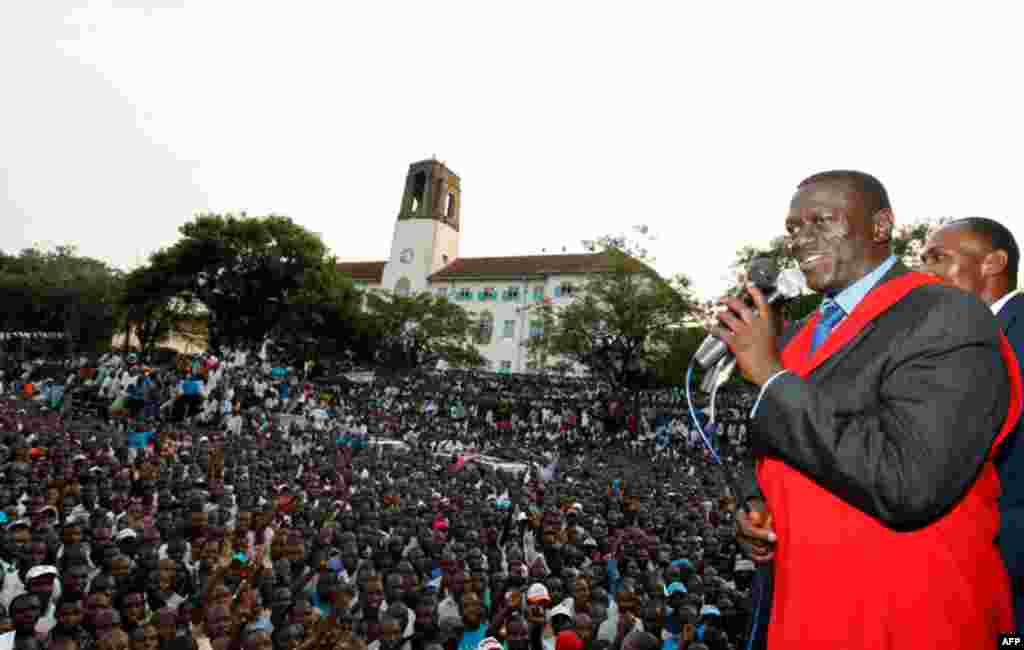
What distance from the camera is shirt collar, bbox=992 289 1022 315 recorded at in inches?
83.6

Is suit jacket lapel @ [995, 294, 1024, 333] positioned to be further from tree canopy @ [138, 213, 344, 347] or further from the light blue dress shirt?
tree canopy @ [138, 213, 344, 347]

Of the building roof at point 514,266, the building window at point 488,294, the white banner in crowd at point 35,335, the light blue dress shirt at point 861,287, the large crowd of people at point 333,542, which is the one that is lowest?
the large crowd of people at point 333,542

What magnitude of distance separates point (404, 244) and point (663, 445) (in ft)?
121

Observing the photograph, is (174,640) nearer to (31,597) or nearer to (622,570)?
(31,597)

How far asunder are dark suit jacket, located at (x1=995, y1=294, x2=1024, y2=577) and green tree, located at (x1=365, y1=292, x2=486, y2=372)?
36923 mm

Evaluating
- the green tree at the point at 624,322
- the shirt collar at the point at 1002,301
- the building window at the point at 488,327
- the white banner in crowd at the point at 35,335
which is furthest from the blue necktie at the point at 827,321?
the white banner in crowd at the point at 35,335

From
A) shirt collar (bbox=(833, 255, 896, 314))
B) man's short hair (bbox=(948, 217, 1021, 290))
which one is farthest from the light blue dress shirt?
man's short hair (bbox=(948, 217, 1021, 290))

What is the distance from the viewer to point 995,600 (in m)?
1.31

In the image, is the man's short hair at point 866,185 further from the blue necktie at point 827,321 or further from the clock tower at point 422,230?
the clock tower at point 422,230

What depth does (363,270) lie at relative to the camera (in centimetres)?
5784

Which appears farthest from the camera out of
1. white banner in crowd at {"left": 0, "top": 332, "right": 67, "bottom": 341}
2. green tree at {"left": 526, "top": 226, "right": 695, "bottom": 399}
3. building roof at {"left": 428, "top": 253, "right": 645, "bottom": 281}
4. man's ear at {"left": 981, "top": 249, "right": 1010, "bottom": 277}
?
building roof at {"left": 428, "top": 253, "right": 645, "bottom": 281}

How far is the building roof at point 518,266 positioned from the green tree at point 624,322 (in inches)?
650

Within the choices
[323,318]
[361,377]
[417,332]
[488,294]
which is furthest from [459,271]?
[361,377]

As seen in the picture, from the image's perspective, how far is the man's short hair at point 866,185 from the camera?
155cm
